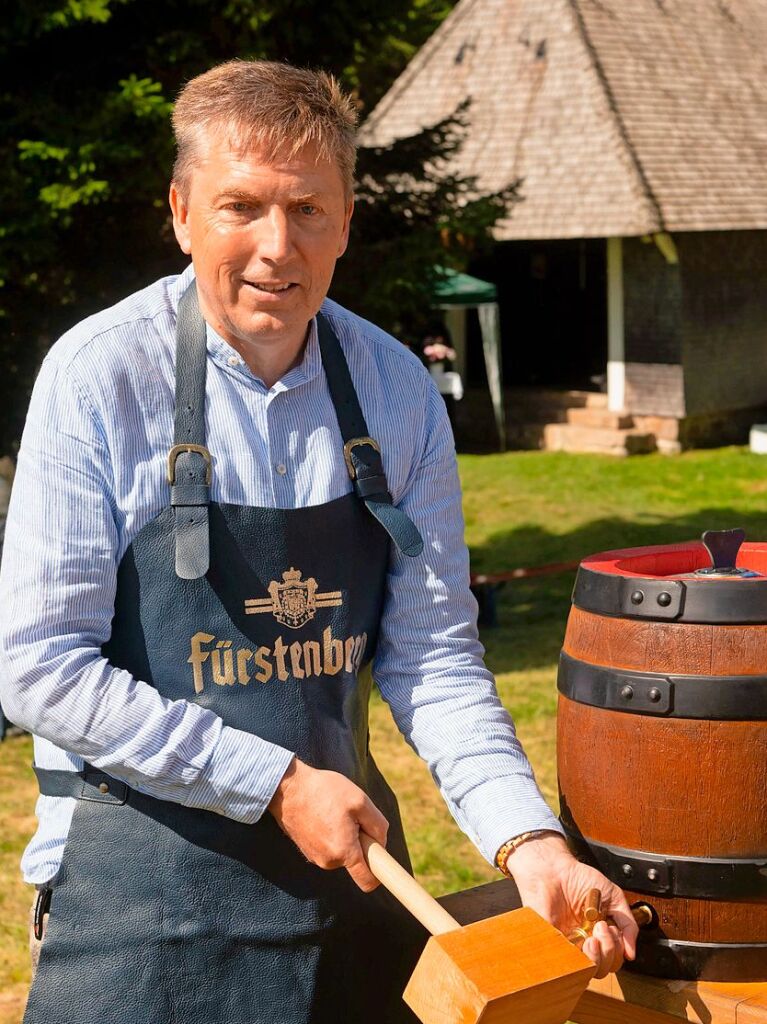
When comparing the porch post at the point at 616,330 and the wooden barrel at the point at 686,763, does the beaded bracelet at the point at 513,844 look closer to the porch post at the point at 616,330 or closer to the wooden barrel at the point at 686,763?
the wooden barrel at the point at 686,763

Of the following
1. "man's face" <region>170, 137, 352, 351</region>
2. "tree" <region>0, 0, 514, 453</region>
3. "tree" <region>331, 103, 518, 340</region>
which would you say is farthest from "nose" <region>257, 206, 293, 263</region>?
"tree" <region>331, 103, 518, 340</region>

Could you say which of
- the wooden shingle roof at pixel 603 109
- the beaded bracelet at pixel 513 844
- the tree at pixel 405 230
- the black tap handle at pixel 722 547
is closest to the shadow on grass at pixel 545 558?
the tree at pixel 405 230

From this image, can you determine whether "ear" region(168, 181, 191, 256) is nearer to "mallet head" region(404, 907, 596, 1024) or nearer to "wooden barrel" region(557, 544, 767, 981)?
"wooden barrel" region(557, 544, 767, 981)

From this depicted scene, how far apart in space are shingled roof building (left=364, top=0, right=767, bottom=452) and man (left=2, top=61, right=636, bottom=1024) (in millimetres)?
13618

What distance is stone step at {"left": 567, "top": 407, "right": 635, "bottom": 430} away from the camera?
1570 centimetres

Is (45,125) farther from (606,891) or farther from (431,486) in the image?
(606,891)

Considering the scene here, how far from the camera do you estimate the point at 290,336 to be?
187 centimetres

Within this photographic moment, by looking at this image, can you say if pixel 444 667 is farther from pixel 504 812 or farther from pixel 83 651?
pixel 83 651

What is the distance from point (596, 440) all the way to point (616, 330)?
56.3 inches

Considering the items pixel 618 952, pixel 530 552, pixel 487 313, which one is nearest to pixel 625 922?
pixel 618 952

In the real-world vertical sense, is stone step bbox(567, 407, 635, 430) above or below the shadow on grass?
below

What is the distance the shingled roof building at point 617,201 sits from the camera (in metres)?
15.7

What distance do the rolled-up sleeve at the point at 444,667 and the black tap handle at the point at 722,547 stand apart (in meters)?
0.39

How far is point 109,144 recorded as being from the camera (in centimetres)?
621
